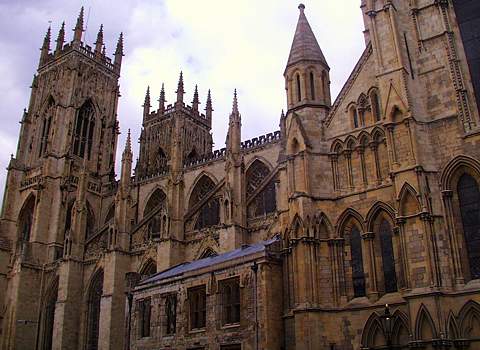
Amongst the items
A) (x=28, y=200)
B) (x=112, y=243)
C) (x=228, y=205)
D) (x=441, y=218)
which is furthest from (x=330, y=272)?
(x=28, y=200)

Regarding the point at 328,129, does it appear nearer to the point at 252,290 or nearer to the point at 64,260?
the point at 252,290

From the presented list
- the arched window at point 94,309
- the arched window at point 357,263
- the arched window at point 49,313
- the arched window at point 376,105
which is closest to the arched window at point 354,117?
the arched window at point 376,105

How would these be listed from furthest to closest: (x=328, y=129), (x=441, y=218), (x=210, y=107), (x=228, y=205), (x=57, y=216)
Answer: (x=210, y=107)
(x=57, y=216)
(x=228, y=205)
(x=328, y=129)
(x=441, y=218)

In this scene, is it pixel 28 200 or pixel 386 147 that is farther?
pixel 28 200

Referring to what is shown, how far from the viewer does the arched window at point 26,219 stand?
180 ft

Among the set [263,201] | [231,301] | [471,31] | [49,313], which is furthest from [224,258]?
[49,313]

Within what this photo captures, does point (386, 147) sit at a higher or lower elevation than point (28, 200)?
lower

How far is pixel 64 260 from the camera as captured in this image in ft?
155

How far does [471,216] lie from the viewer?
1650 centimetres

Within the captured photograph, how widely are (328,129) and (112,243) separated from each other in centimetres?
2813

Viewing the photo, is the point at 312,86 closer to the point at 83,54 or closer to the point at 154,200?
the point at 154,200

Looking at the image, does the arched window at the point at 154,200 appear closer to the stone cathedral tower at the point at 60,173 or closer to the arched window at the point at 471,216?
the stone cathedral tower at the point at 60,173

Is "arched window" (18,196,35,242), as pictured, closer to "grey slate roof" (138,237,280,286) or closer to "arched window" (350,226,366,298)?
"grey slate roof" (138,237,280,286)

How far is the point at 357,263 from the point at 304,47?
8.73 meters
